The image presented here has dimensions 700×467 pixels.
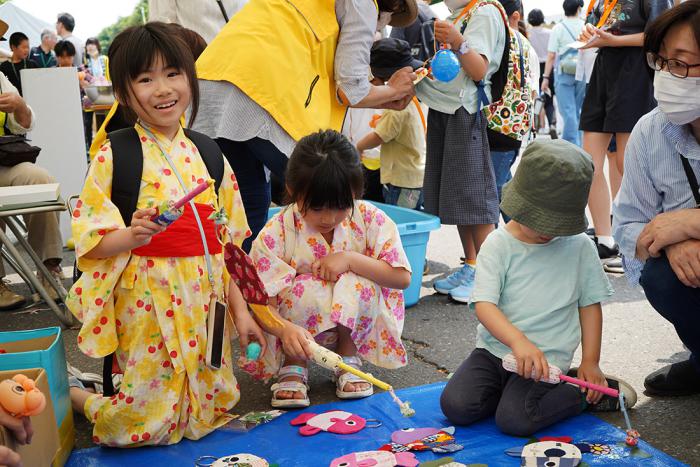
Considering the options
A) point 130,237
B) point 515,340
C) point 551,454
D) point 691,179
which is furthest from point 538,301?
point 130,237

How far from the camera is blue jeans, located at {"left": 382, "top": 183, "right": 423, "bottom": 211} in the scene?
167 inches

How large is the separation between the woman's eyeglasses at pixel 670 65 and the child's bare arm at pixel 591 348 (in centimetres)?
71

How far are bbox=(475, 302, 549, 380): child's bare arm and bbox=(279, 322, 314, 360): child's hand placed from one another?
20.8 inches

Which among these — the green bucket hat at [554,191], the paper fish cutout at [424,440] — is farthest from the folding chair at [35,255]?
the green bucket hat at [554,191]

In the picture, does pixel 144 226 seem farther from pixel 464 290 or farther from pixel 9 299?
pixel 9 299

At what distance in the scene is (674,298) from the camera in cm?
226

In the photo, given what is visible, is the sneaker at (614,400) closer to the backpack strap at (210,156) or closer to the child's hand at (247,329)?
the child's hand at (247,329)

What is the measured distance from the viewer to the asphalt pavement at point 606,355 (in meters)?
2.27

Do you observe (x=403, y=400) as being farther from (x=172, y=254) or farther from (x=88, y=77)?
(x=88, y=77)

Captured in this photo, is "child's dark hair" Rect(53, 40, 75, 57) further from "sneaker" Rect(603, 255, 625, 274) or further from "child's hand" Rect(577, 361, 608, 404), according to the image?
"child's hand" Rect(577, 361, 608, 404)

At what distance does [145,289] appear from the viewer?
2168 millimetres

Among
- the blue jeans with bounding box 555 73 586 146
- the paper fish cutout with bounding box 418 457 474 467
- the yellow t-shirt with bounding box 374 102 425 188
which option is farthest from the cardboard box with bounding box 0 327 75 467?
the blue jeans with bounding box 555 73 586 146

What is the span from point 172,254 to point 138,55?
57 centimetres

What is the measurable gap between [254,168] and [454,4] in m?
1.21
